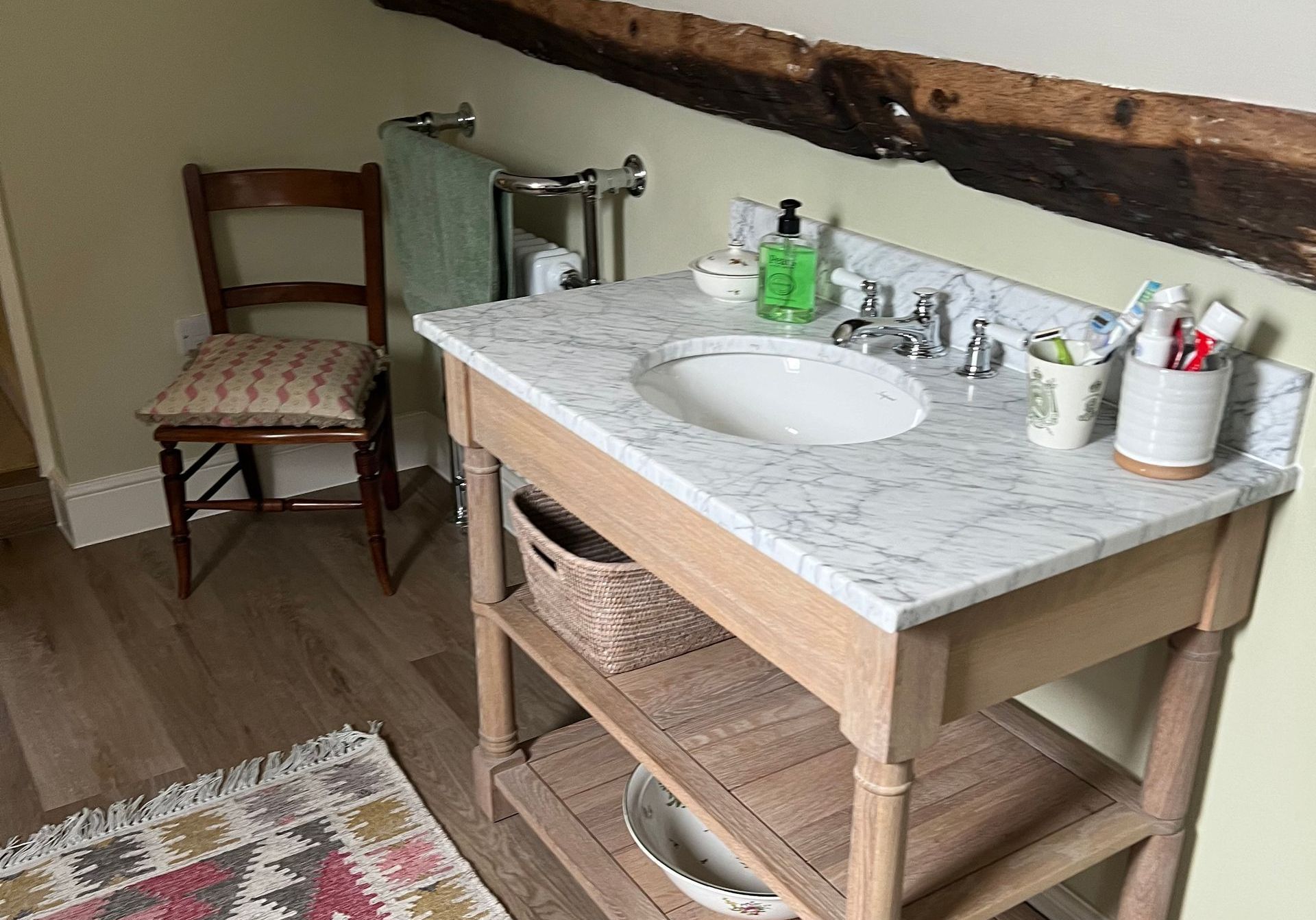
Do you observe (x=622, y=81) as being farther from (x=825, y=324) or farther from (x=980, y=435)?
(x=980, y=435)

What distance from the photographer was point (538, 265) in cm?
220

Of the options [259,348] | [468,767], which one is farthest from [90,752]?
[259,348]

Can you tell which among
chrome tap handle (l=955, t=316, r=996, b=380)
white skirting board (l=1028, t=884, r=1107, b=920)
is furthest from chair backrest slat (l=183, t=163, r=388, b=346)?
white skirting board (l=1028, t=884, r=1107, b=920)

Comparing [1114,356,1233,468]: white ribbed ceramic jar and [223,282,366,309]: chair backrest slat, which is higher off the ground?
[1114,356,1233,468]: white ribbed ceramic jar

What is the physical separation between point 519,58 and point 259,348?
767mm

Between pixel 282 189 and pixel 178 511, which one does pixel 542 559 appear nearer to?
pixel 178 511

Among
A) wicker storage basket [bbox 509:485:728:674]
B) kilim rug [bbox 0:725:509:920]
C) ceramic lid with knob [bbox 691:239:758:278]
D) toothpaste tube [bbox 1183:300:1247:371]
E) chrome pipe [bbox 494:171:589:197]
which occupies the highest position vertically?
toothpaste tube [bbox 1183:300:1247:371]

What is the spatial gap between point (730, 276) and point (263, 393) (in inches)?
43.9

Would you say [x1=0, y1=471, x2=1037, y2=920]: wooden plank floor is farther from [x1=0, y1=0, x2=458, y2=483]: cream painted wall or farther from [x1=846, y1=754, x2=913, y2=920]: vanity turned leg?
[x1=846, y1=754, x2=913, y2=920]: vanity turned leg

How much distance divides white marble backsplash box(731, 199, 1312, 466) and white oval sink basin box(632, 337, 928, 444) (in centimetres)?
13

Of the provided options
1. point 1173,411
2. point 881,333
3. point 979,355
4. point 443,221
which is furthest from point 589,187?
point 1173,411

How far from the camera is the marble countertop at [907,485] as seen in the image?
1.00 m

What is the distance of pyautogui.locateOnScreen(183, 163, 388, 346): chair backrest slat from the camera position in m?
2.55

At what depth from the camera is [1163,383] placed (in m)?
1.11
